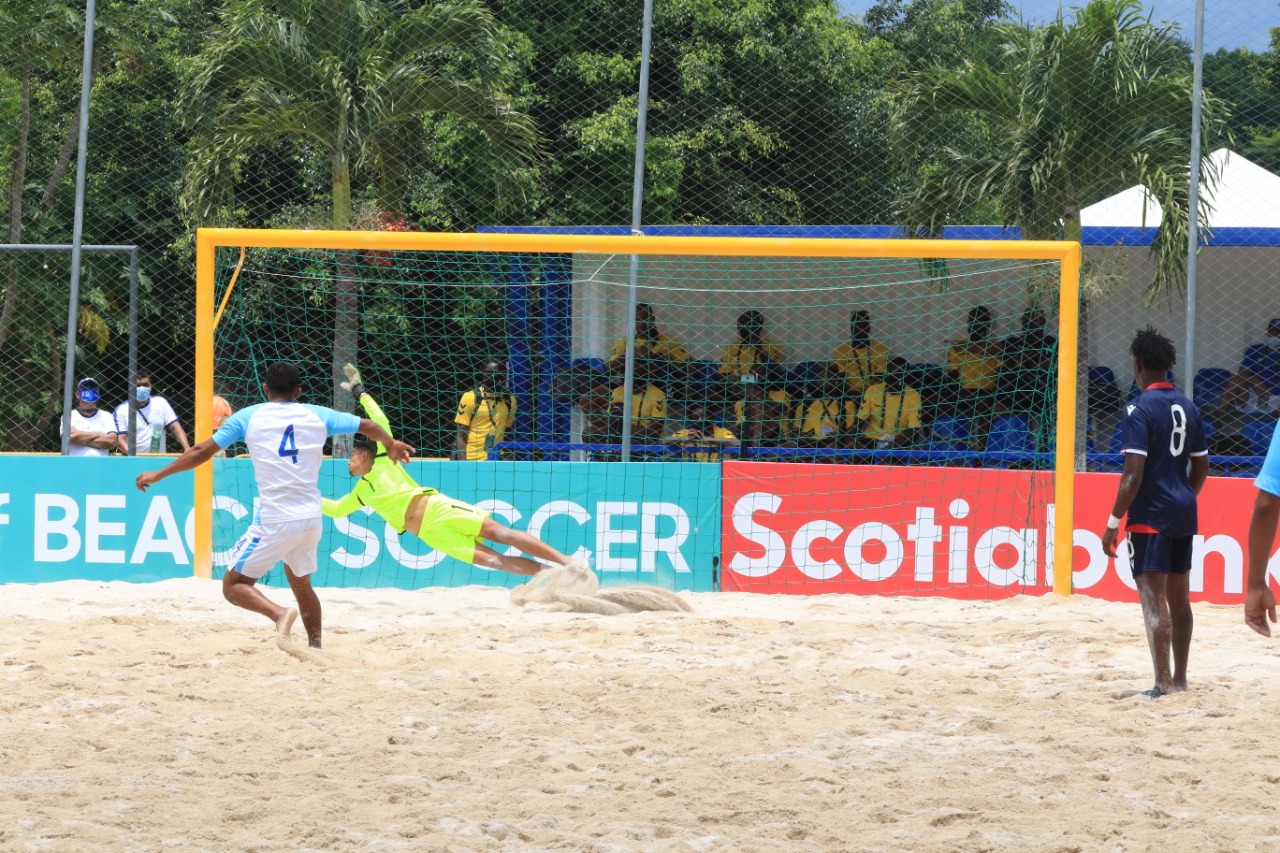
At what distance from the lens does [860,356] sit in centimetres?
1290

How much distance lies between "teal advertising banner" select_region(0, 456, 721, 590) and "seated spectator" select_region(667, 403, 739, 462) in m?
1.36

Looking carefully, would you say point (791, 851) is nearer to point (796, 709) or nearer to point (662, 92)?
point (796, 709)

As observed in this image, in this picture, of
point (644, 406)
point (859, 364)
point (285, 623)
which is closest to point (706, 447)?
point (644, 406)

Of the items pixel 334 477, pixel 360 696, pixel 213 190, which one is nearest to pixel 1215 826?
pixel 360 696

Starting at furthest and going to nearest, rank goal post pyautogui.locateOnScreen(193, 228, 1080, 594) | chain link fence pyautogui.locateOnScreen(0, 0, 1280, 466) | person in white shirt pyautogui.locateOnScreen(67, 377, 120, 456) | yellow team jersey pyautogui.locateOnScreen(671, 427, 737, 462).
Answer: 1. chain link fence pyautogui.locateOnScreen(0, 0, 1280, 466)
2. person in white shirt pyautogui.locateOnScreen(67, 377, 120, 456)
3. yellow team jersey pyautogui.locateOnScreen(671, 427, 737, 462)
4. goal post pyautogui.locateOnScreen(193, 228, 1080, 594)

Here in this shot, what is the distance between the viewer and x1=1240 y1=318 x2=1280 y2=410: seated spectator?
13.2 meters

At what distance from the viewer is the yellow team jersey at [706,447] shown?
11758 mm

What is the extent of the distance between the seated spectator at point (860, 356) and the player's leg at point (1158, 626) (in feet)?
20.4

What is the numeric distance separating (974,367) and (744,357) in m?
2.03

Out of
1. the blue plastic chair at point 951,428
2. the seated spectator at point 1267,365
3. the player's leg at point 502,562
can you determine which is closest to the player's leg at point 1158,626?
the player's leg at point 502,562

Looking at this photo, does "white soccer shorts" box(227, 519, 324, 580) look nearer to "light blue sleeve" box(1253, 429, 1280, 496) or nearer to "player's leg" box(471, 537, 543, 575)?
"player's leg" box(471, 537, 543, 575)

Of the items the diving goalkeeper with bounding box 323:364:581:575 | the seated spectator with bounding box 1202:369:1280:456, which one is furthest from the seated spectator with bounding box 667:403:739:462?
the seated spectator with bounding box 1202:369:1280:456

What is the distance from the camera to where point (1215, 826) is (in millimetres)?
4387

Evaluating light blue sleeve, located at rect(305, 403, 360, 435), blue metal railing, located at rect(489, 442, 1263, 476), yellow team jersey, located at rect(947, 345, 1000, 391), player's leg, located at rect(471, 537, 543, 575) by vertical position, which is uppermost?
yellow team jersey, located at rect(947, 345, 1000, 391)
